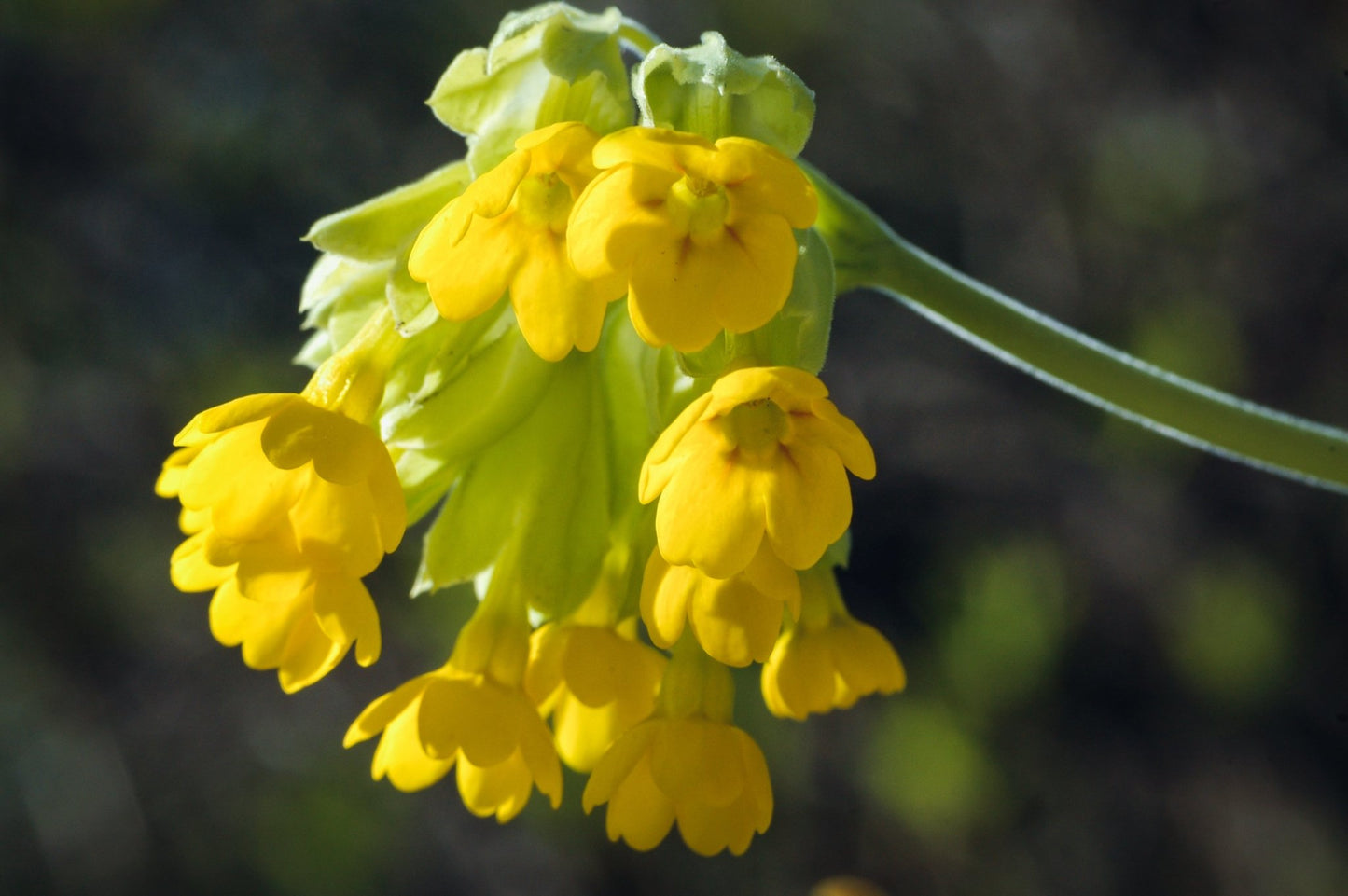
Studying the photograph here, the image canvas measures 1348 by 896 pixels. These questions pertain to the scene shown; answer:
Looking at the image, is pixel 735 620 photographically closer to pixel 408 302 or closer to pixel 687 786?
pixel 687 786

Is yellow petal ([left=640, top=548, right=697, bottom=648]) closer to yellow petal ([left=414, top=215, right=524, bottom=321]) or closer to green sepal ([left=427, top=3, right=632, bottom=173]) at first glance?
yellow petal ([left=414, top=215, right=524, bottom=321])

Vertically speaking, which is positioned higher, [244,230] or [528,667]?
[528,667]

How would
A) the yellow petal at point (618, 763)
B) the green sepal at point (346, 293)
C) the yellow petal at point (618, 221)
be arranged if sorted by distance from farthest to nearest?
the green sepal at point (346, 293) < the yellow petal at point (618, 763) < the yellow petal at point (618, 221)

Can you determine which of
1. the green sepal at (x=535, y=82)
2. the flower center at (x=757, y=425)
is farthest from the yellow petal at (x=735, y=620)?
the green sepal at (x=535, y=82)

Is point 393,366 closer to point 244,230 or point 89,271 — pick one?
point 244,230

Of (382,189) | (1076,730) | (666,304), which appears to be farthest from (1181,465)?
(666,304)

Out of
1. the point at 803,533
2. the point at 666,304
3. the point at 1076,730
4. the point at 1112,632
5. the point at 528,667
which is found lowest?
the point at 1076,730

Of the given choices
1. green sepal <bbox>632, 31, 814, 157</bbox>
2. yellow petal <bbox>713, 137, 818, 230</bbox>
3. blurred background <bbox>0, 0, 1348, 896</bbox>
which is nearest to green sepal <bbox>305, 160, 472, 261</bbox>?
green sepal <bbox>632, 31, 814, 157</bbox>

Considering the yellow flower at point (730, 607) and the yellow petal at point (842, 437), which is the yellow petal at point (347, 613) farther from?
the yellow petal at point (842, 437)
